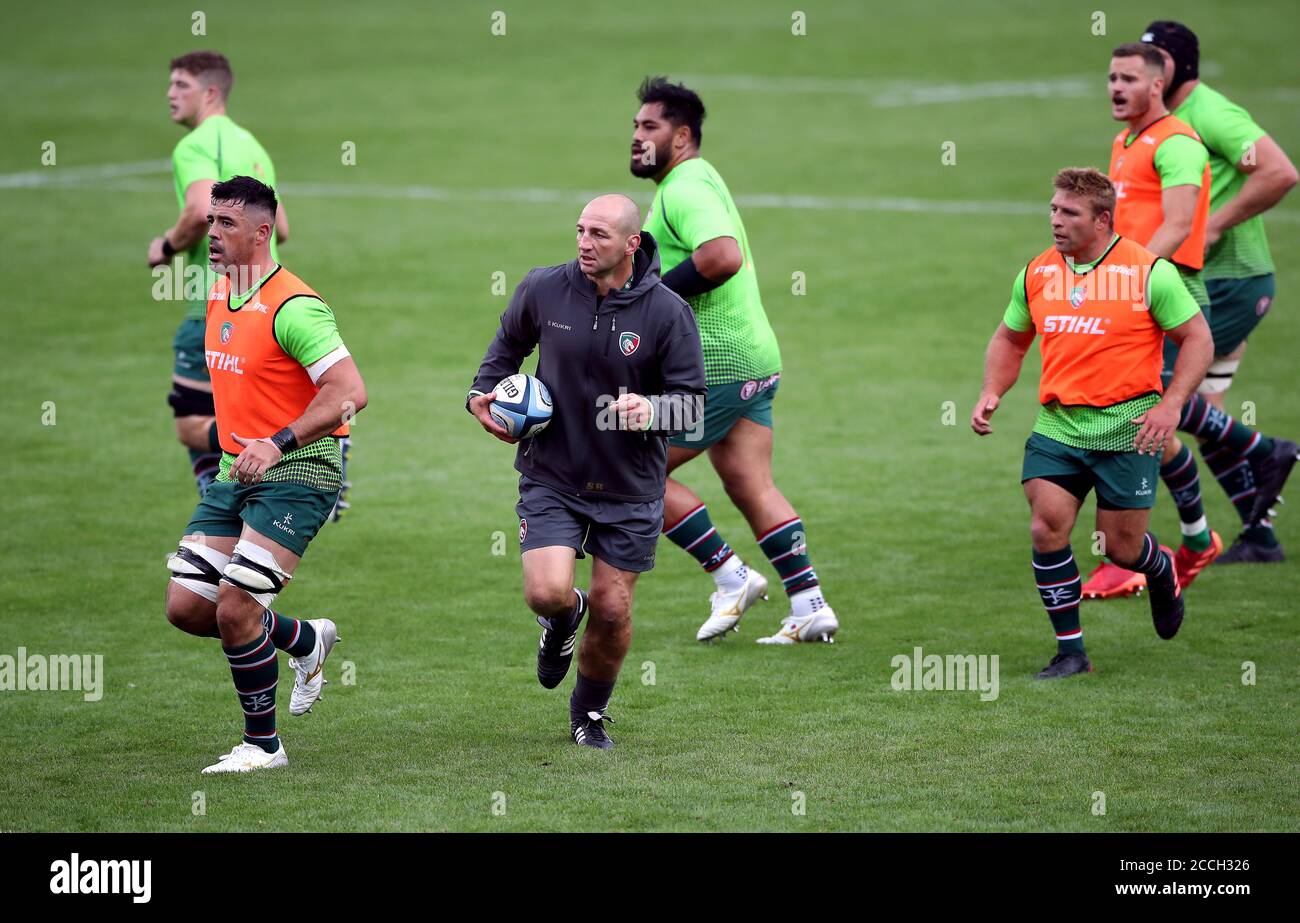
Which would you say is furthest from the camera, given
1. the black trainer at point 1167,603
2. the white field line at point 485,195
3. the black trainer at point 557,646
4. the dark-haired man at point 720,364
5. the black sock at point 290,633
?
the white field line at point 485,195

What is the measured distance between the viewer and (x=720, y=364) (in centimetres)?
919

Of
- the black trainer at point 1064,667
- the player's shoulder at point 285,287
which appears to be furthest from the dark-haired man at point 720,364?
the player's shoulder at point 285,287

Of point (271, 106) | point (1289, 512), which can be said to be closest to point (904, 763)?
point (1289, 512)

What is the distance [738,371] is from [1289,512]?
4831 mm

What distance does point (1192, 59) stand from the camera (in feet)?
34.2

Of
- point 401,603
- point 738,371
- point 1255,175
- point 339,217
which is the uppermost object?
point 339,217

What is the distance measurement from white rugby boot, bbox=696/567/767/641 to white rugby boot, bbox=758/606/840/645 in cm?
19

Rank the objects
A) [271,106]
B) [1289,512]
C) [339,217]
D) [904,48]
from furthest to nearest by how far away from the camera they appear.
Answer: [904,48] < [271,106] < [339,217] < [1289,512]

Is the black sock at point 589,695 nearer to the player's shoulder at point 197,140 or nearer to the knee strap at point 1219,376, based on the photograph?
the player's shoulder at point 197,140

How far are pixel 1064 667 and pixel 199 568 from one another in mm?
4077

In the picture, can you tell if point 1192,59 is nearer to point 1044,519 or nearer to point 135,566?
point 1044,519

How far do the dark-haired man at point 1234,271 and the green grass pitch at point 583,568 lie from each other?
0.51 meters

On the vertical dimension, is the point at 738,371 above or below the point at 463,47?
below

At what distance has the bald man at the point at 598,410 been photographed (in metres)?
7.25
